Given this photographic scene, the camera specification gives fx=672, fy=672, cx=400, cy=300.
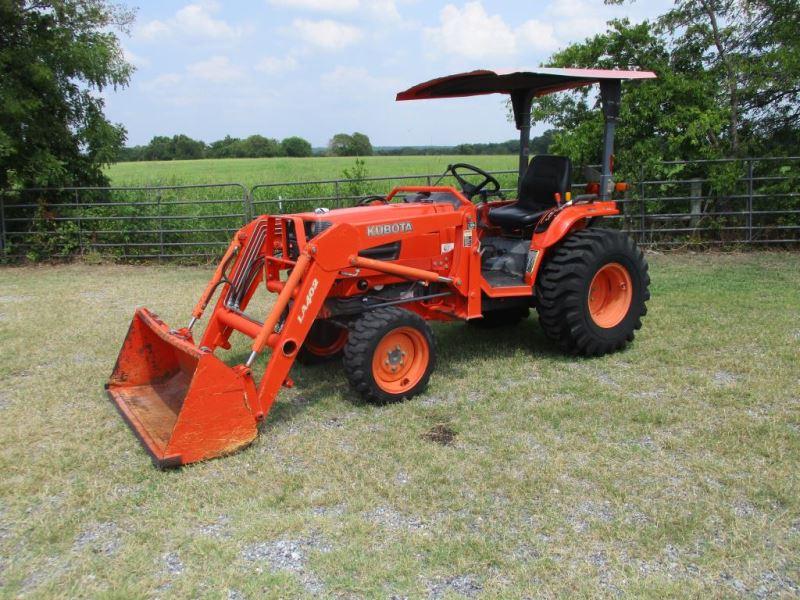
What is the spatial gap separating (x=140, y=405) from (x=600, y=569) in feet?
10.4

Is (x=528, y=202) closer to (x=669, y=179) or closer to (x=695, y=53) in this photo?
(x=669, y=179)

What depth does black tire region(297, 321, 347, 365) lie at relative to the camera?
219 inches

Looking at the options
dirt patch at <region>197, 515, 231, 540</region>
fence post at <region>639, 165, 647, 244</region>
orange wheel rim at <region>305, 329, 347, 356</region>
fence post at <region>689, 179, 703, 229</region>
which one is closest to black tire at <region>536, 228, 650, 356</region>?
orange wheel rim at <region>305, 329, 347, 356</region>

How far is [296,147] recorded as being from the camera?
47.0m

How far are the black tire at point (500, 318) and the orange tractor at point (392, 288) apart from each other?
0.70 meters

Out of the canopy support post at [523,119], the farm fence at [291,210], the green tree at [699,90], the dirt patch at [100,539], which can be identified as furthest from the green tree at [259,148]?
the dirt patch at [100,539]

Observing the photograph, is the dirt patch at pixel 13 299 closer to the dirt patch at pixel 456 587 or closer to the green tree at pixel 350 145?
the dirt patch at pixel 456 587

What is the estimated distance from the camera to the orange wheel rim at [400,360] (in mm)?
4641

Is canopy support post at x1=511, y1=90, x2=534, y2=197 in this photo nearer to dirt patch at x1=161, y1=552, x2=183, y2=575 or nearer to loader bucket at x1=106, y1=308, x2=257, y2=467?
loader bucket at x1=106, y1=308, x2=257, y2=467

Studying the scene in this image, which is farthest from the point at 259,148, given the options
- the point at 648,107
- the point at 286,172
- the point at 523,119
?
the point at 523,119

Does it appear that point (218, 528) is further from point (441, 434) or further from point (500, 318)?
point (500, 318)

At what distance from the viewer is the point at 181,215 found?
12008 mm

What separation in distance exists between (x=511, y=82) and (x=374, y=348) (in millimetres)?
2697

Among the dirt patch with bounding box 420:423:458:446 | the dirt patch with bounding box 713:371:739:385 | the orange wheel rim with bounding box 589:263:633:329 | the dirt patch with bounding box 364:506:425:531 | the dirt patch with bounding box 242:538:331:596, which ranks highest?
the orange wheel rim with bounding box 589:263:633:329
